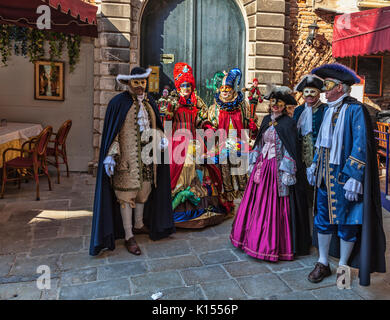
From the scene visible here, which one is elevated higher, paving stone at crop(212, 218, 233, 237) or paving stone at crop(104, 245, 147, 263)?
paving stone at crop(212, 218, 233, 237)

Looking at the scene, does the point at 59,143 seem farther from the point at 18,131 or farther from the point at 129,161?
the point at 129,161

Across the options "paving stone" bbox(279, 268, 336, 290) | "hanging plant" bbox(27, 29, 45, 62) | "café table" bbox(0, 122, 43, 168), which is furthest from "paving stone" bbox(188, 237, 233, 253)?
"hanging plant" bbox(27, 29, 45, 62)

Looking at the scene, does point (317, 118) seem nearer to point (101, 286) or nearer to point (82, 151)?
point (101, 286)

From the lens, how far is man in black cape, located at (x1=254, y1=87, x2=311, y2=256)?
3764 millimetres

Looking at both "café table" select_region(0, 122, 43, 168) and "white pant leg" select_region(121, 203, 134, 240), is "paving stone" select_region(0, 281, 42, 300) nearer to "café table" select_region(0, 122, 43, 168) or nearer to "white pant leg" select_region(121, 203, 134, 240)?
"white pant leg" select_region(121, 203, 134, 240)

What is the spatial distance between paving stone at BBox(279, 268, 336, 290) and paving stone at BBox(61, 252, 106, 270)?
1714 mm

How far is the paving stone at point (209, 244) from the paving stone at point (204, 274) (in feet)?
1.51

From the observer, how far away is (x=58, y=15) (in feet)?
17.8

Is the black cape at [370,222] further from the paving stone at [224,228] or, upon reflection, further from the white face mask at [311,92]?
the paving stone at [224,228]

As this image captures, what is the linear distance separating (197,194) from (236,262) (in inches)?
47.7

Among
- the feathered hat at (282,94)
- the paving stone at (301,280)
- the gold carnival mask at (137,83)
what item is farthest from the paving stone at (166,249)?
the feathered hat at (282,94)

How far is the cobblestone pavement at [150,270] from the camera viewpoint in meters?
3.14

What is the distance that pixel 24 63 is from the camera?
7.62 m

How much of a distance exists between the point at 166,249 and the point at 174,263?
14.9 inches
